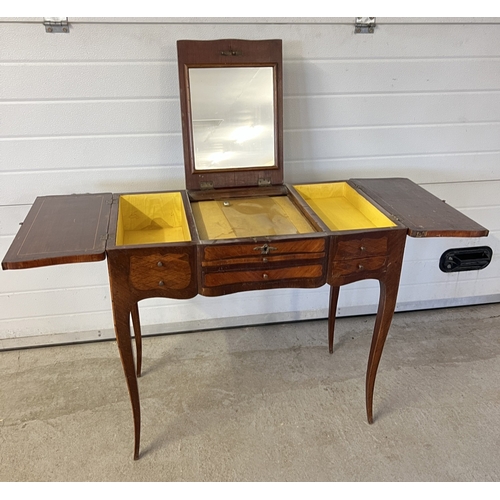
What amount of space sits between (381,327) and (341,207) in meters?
0.46

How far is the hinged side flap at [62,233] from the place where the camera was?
120cm

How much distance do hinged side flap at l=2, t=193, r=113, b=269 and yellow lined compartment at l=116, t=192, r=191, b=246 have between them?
0.08 m

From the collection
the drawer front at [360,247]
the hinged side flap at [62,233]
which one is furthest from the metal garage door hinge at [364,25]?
the hinged side flap at [62,233]

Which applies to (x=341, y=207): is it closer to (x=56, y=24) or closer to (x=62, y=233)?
(x=62, y=233)

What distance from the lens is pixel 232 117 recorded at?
1692 millimetres

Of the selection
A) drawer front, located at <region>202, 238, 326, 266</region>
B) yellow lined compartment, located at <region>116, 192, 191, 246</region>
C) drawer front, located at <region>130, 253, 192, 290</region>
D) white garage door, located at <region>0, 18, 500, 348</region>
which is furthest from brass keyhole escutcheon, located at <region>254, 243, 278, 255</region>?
white garage door, located at <region>0, 18, 500, 348</region>

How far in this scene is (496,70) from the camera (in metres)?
1.93

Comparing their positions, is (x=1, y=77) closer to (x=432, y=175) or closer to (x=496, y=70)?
(x=432, y=175)

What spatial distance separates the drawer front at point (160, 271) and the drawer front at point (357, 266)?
457 millimetres

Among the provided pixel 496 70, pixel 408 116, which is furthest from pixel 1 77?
pixel 496 70

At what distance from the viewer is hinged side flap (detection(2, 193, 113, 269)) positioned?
1.20 metres

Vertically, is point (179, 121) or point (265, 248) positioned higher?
point (179, 121)

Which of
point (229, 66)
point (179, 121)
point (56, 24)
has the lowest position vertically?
point (179, 121)

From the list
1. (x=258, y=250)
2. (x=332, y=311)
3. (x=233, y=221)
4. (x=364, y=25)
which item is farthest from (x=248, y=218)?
(x=364, y=25)
